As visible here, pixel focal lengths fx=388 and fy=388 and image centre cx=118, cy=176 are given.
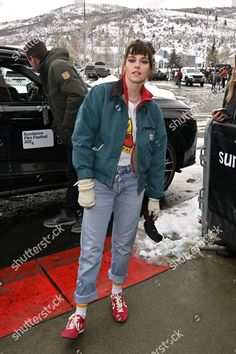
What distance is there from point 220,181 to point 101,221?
52.0 inches

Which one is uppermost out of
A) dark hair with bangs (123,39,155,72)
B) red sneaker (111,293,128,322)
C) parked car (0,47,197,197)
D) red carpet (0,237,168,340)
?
dark hair with bangs (123,39,155,72)

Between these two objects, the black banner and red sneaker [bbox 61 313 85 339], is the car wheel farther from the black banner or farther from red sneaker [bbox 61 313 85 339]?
red sneaker [bbox 61 313 85 339]

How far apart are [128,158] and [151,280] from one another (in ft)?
3.87

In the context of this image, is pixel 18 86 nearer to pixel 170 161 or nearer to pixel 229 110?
pixel 170 161

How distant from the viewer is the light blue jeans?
7.61 ft

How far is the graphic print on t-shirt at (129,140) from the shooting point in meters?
2.29

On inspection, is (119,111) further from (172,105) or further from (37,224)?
(172,105)

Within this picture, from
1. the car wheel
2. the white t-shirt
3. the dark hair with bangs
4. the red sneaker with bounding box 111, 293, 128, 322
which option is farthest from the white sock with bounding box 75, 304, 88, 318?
the car wheel

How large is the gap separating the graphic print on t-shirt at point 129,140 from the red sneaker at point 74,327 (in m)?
1.07

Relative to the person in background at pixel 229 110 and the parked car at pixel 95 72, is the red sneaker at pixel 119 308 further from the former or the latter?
the parked car at pixel 95 72

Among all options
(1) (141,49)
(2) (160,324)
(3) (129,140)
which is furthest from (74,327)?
(1) (141,49)

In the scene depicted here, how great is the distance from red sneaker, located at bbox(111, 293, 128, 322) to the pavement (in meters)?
0.04

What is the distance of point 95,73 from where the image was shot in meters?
44.2

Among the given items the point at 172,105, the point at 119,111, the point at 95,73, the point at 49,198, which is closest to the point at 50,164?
the point at 49,198
